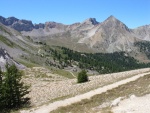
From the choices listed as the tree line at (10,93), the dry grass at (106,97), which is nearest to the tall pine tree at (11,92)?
the tree line at (10,93)

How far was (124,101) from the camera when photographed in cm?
3872

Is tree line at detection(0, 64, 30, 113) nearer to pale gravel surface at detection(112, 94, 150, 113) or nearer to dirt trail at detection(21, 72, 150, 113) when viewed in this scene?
dirt trail at detection(21, 72, 150, 113)

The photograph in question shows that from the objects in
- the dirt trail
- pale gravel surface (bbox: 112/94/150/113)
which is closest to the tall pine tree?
the dirt trail

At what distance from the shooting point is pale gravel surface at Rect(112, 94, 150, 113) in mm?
33072

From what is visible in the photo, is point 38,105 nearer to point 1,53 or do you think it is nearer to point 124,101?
point 124,101

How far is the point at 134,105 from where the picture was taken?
35500mm

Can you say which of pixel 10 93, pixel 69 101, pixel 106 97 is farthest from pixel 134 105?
pixel 10 93

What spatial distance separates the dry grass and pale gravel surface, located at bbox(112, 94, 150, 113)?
97.4 inches

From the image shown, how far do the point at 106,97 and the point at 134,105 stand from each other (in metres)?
10.1

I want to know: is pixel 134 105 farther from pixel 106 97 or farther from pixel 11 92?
pixel 11 92

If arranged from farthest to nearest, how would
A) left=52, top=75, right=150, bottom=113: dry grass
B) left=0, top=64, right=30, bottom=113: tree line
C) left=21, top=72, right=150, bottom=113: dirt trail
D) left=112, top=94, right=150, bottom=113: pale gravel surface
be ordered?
left=0, top=64, right=30, bottom=113: tree line < left=21, top=72, right=150, bottom=113: dirt trail < left=52, top=75, right=150, bottom=113: dry grass < left=112, top=94, right=150, bottom=113: pale gravel surface

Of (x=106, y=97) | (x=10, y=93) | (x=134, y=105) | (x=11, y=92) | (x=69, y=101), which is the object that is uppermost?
(x=11, y=92)

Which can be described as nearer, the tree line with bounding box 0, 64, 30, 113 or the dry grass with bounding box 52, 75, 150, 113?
the dry grass with bounding box 52, 75, 150, 113

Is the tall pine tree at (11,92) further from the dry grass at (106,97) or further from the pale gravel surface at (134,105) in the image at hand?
the pale gravel surface at (134,105)
